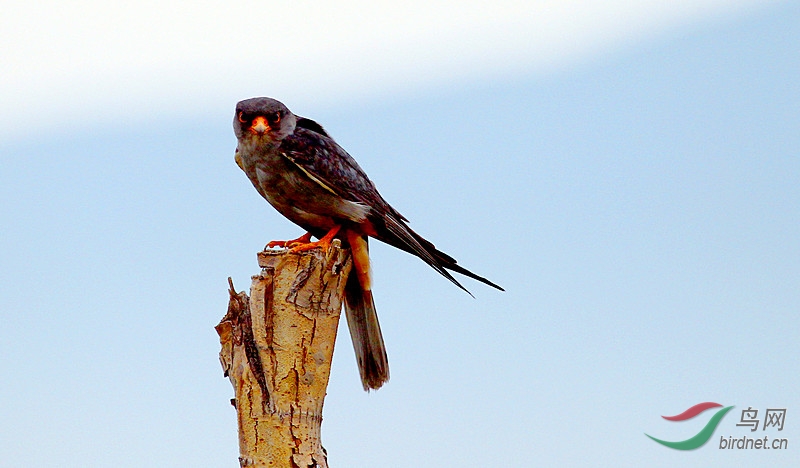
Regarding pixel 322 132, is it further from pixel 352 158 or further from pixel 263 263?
pixel 263 263

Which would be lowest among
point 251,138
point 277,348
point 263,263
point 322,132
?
point 277,348

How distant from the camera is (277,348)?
5.00 metres

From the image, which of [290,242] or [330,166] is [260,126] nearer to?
[330,166]

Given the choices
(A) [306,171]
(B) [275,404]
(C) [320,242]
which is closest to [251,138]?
(A) [306,171]

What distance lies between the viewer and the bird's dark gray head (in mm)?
5363

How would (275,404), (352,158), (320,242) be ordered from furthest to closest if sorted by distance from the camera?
(352,158) → (320,242) → (275,404)

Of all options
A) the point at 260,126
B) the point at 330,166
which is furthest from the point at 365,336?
the point at 260,126

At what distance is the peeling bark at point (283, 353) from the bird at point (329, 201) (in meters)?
0.22

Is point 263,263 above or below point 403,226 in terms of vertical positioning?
below

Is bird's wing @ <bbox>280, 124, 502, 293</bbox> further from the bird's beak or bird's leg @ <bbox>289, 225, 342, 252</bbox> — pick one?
bird's leg @ <bbox>289, 225, 342, 252</bbox>

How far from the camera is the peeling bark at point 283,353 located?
4898 millimetres

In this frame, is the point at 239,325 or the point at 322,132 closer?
the point at 239,325

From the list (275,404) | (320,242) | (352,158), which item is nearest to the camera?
(275,404)

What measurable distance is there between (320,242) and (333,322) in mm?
525
